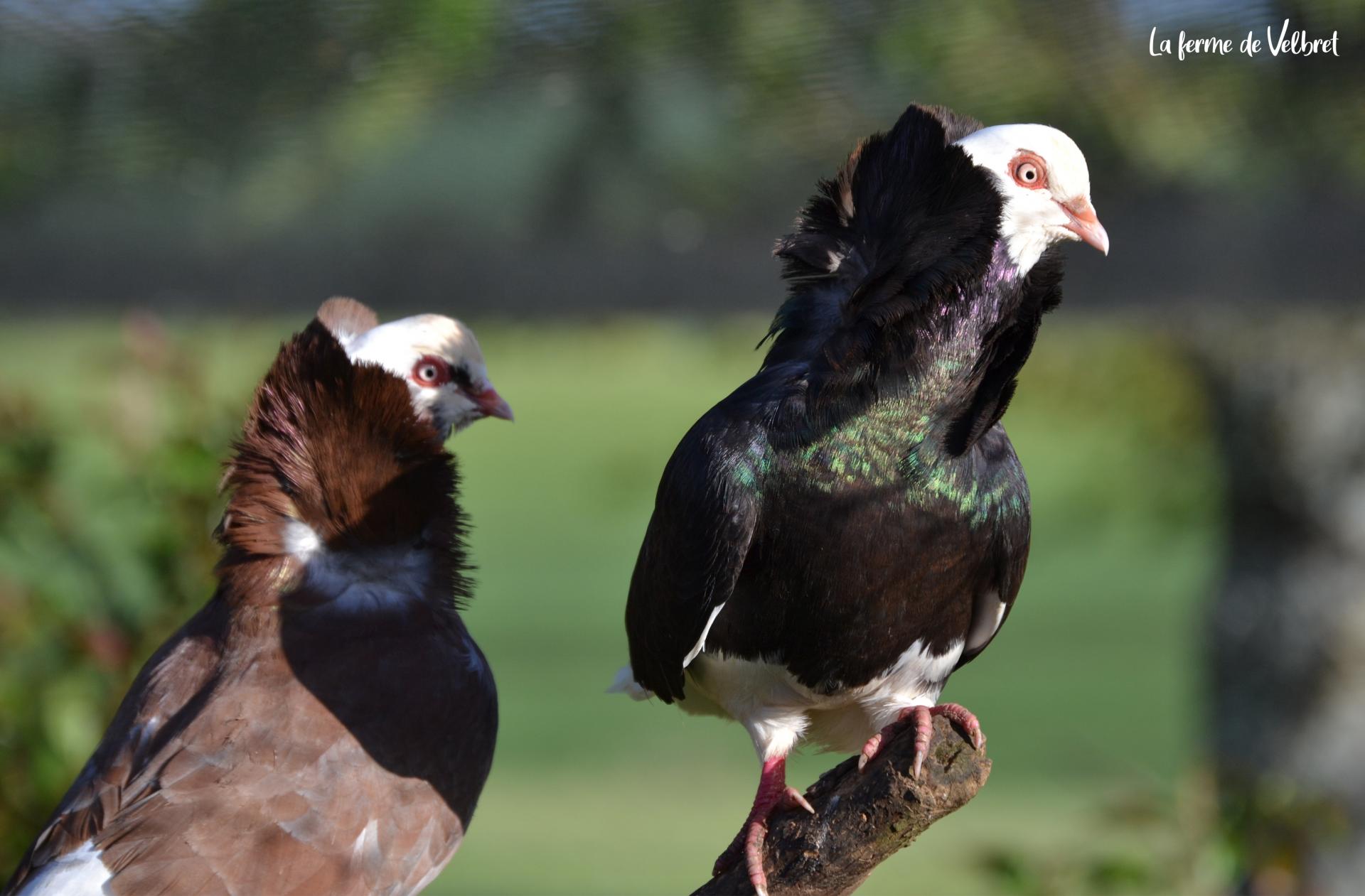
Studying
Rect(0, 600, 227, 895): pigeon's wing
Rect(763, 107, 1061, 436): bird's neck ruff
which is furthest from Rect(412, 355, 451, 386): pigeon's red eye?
Rect(763, 107, 1061, 436): bird's neck ruff

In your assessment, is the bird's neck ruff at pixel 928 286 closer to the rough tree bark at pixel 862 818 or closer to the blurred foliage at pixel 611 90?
the rough tree bark at pixel 862 818

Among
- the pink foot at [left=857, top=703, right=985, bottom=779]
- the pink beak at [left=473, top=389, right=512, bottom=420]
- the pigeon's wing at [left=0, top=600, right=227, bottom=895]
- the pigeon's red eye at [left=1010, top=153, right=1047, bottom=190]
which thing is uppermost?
the pigeon's red eye at [left=1010, top=153, right=1047, bottom=190]

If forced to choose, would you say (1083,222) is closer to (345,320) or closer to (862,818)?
Answer: (862,818)

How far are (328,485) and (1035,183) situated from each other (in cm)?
135

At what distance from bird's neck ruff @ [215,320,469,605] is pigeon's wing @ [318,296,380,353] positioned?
0.02 metres

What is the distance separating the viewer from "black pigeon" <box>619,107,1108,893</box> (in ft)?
6.77

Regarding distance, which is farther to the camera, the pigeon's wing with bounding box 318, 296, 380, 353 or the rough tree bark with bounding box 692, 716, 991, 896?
the pigeon's wing with bounding box 318, 296, 380, 353

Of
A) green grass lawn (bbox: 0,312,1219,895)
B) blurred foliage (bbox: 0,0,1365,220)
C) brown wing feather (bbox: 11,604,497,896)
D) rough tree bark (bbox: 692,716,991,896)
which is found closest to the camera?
rough tree bark (bbox: 692,716,991,896)

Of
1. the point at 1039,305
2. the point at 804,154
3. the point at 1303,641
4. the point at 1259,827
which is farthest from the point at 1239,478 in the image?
the point at 1039,305

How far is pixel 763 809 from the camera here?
215cm

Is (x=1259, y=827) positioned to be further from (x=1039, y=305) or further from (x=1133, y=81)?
(x=1039, y=305)

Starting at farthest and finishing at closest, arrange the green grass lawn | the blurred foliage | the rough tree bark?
the green grass lawn → the blurred foliage → the rough tree bark

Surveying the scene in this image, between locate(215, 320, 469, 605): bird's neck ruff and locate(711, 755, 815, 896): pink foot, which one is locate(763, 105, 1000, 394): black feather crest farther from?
locate(215, 320, 469, 605): bird's neck ruff

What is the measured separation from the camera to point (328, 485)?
2.64 meters
